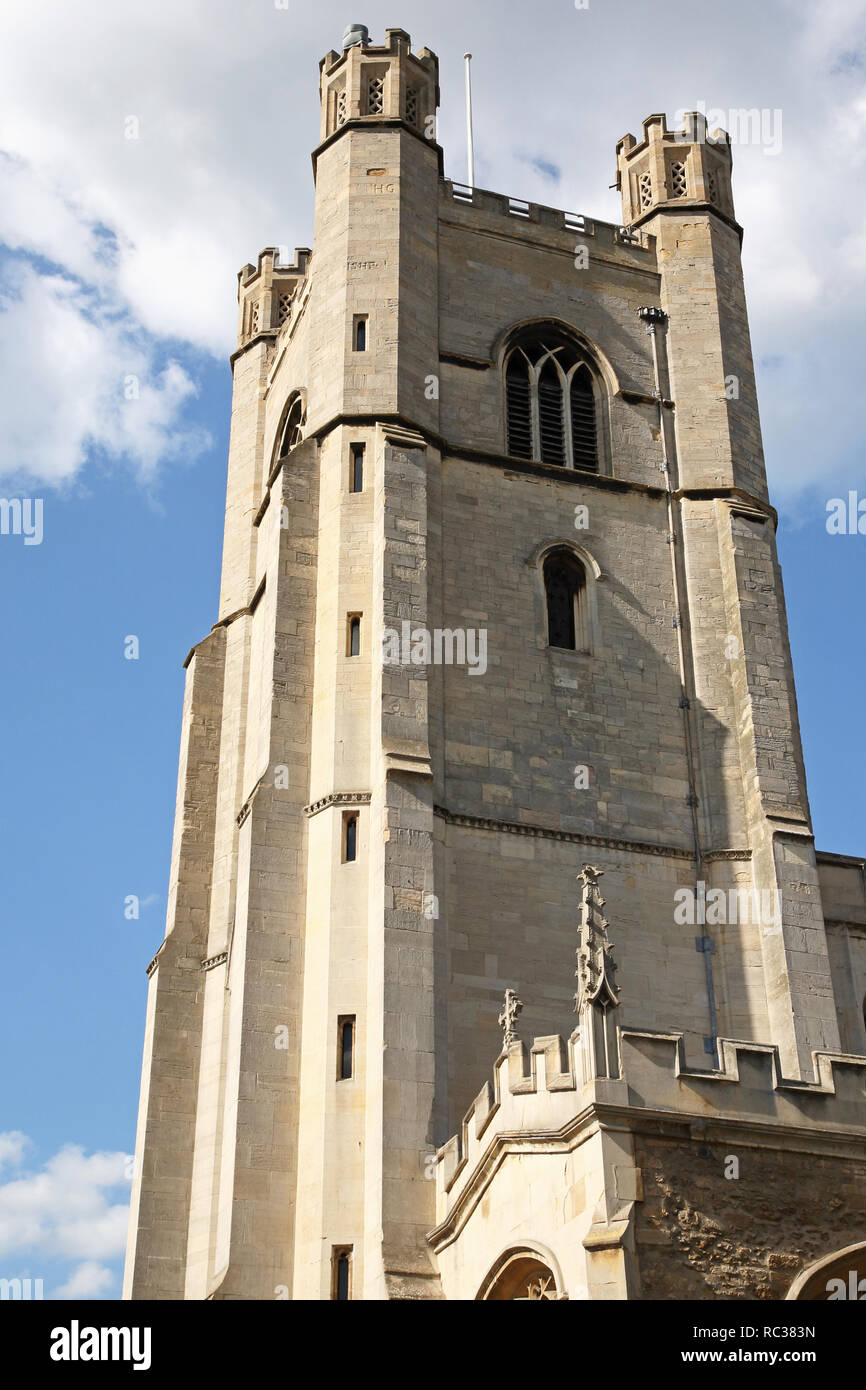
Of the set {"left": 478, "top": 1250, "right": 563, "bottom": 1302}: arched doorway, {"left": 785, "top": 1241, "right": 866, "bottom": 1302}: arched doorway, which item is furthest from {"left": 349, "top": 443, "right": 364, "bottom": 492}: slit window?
{"left": 785, "top": 1241, "right": 866, "bottom": 1302}: arched doorway

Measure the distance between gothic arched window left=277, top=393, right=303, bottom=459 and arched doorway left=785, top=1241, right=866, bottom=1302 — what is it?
66.7ft

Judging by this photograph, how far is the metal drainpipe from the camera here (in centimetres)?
2764

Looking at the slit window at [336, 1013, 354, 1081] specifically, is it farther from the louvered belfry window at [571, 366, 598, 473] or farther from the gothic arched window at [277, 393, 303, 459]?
the gothic arched window at [277, 393, 303, 459]

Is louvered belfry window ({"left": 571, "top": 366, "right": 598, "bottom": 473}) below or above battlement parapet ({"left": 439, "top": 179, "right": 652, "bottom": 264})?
below

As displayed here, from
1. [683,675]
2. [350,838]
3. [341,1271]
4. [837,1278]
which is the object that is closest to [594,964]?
[837,1278]

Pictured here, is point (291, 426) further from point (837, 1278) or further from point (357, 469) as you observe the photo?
point (837, 1278)
